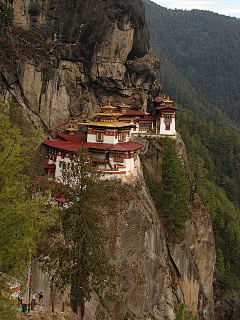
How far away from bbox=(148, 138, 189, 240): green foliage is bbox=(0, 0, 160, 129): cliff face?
11909mm

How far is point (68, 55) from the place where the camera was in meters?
38.0

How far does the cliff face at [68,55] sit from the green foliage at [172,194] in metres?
11.9

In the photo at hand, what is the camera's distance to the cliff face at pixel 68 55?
34938mm

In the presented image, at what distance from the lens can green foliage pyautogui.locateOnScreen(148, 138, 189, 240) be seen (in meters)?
34.0

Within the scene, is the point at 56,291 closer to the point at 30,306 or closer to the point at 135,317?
the point at 30,306

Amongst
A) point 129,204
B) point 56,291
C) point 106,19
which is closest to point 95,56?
point 106,19

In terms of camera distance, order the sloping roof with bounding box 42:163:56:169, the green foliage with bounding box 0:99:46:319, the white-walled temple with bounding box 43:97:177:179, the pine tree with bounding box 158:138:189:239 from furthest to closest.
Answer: the pine tree with bounding box 158:138:189:239
the sloping roof with bounding box 42:163:56:169
the white-walled temple with bounding box 43:97:177:179
the green foliage with bounding box 0:99:46:319

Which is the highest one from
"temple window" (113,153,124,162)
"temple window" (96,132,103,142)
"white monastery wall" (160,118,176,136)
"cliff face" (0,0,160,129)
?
"cliff face" (0,0,160,129)

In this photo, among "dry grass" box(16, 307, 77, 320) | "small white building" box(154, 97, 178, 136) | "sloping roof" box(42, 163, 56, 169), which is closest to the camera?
"dry grass" box(16, 307, 77, 320)

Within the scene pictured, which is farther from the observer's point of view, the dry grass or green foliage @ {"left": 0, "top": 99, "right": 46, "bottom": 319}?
the dry grass

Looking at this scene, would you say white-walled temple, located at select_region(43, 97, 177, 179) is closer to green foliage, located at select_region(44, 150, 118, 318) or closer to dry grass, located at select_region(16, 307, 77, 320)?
green foliage, located at select_region(44, 150, 118, 318)

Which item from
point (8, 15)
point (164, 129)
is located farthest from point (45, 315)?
point (8, 15)

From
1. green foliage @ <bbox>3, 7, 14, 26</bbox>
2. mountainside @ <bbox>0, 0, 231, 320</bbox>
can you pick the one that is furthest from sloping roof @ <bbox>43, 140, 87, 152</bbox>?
green foliage @ <bbox>3, 7, 14, 26</bbox>

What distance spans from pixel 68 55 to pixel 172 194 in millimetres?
19631
